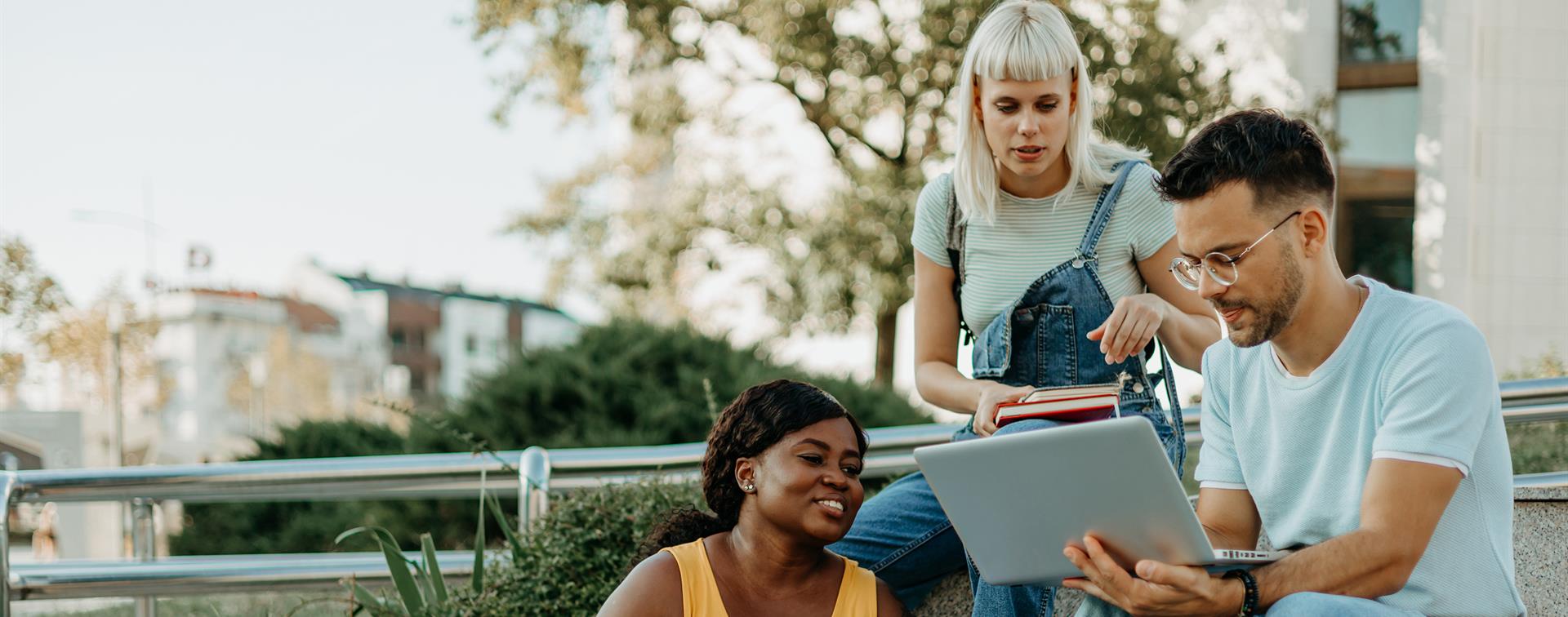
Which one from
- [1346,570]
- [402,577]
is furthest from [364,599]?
[1346,570]

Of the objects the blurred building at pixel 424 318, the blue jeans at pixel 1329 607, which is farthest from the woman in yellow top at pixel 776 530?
the blurred building at pixel 424 318

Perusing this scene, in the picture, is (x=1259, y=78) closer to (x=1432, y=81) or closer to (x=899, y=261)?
(x=1432, y=81)

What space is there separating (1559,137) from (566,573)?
1496 centimetres

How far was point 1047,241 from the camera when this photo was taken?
11.6 ft

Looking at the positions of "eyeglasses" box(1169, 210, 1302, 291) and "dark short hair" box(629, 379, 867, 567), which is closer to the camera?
"eyeglasses" box(1169, 210, 1302, 291)

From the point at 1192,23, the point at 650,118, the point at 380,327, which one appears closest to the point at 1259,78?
the point at 1192,23

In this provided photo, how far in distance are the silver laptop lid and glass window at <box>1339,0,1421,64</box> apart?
51.0 ft

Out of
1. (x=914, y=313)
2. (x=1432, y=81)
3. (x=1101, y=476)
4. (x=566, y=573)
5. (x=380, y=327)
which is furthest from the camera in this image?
(x=380, y=327)

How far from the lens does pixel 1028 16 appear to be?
349 cm

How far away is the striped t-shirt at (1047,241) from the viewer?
3.47 m

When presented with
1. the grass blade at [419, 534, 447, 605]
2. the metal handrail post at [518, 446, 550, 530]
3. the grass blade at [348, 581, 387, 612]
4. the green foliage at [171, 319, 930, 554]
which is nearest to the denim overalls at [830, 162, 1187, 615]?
the metal handrail post at [518, 446, 550, 530]

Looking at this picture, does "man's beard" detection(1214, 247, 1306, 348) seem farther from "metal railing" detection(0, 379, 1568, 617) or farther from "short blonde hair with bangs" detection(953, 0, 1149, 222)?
"metal railing" detection(0, 379, 1568, 617)

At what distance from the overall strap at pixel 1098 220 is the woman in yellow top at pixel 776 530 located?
72 cm

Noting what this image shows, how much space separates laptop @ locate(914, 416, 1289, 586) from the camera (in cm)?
228
